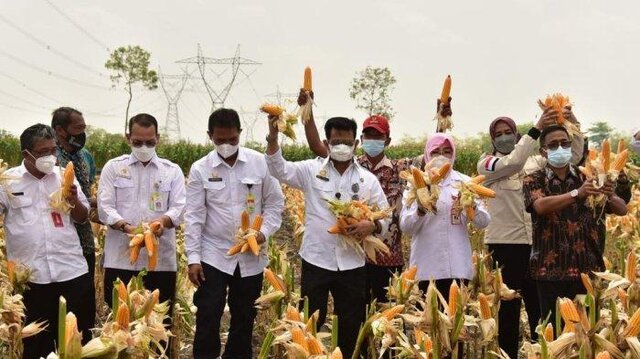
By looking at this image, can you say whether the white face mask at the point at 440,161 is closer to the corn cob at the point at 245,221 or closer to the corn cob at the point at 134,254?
the corn cob at the point at 245,221

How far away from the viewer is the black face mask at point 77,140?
4.91 m

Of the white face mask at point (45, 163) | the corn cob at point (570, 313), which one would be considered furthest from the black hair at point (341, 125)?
the corn cob at point (570, 313)

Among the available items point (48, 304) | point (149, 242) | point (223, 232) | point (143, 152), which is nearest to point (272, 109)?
point (223, 232)

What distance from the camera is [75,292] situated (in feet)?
14.2

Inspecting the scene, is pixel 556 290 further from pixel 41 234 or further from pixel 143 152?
pixel 41 234

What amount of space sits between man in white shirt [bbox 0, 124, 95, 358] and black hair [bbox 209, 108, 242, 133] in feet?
3.39

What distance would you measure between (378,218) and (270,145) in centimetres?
89

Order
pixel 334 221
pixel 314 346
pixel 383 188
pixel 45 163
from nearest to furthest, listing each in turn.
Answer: pixel 314 346, pixel 45 163, pixel 334 221, pixel 383 188

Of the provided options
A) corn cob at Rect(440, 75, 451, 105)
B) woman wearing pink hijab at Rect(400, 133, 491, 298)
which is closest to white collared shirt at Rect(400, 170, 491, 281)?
woman wearing pink hijab at Rect(400, 133, 491, 298)

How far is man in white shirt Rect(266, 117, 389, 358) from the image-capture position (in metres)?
4.45

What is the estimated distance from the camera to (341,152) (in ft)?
14.8

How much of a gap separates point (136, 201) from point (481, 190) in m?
2.47

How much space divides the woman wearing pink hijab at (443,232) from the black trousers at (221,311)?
1.23m

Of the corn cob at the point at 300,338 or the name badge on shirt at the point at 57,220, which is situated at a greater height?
the name badge on shirt at the point at 57,220
